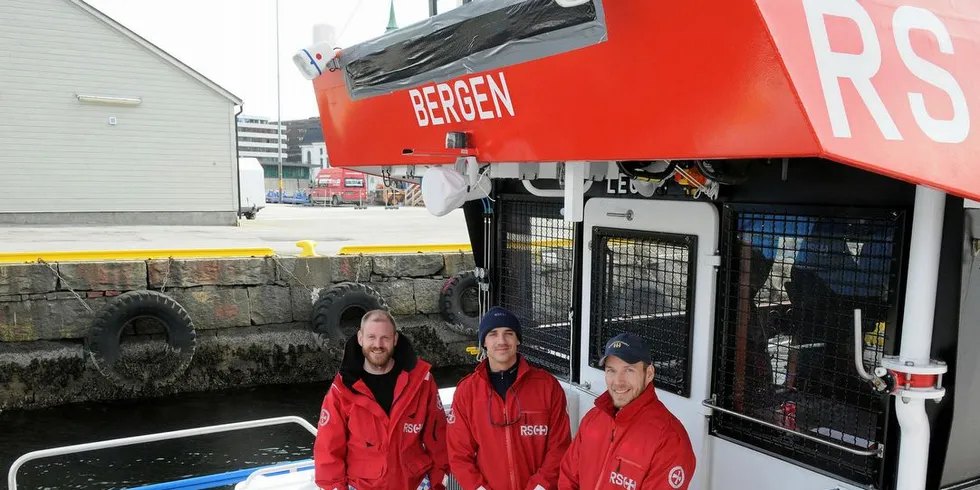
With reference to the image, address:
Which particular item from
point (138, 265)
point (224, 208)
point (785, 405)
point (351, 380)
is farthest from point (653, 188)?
point (224, 208)

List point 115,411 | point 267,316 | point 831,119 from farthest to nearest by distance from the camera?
point 267,316
point 115,411
point 831,119

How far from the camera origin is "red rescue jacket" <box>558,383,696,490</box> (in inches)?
97.9

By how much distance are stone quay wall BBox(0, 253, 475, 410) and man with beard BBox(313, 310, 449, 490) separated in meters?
7.70

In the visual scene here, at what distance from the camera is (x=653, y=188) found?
324 cm

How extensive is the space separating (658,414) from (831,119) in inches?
55.0

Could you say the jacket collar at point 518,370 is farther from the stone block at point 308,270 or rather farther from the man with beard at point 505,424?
the stone block at point 308,270

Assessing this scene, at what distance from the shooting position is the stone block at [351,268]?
10953mm

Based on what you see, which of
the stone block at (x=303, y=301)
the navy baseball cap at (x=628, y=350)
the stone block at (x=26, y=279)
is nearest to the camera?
the navy baseball cap at (x=628, y=350)

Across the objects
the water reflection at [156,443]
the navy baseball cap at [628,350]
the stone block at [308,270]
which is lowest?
the water reflection at [156,443]

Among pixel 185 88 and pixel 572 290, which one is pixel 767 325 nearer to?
pixel 572 290

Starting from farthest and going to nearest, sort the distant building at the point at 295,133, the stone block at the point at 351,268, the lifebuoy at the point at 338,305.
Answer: the distant building at the point at 295,133, the stone block at the point at 351,268, the lifebuoy at the point at 338,305

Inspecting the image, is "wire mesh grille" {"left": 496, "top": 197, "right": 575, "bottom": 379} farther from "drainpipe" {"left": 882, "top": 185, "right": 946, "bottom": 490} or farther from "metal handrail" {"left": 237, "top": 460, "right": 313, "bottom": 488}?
"drainpipe" {"left": 882, "top": 185, "right": 946, "bottom": 490}

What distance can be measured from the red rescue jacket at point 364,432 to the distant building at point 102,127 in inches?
678

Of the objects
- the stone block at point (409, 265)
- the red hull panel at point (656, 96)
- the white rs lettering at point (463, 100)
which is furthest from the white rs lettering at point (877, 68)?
the stone block at point (409, 265)
